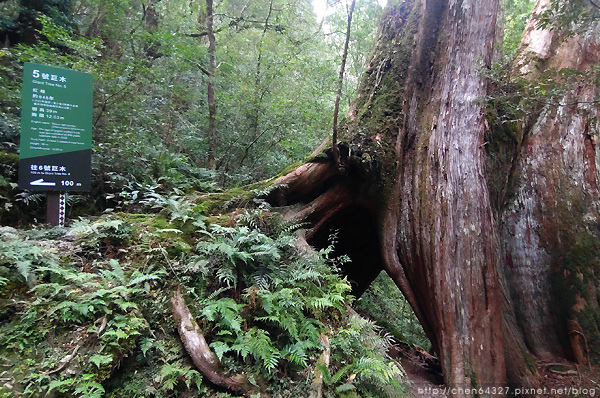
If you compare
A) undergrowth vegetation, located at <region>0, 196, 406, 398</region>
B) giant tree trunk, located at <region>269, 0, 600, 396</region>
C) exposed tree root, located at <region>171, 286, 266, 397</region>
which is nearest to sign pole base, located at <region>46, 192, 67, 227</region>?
undergrowth vegetation, located at <region>0, 196, 406, 398</region>

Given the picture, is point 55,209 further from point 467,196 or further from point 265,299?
point 467,196

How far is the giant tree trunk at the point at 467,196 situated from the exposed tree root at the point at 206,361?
2.89 m

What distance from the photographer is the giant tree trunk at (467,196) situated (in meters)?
4.41

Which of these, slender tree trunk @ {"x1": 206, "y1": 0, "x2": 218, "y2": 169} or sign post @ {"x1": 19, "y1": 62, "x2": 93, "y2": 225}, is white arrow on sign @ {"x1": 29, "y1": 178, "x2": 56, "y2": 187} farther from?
slender tree trunk @ {"x1": 206, "y1": 0, "x2": 218, "y2": 169}

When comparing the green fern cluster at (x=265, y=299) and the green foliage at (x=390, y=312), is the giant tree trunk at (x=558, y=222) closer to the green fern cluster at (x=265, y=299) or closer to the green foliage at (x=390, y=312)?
the green fern cluster at (x=265, y=299)

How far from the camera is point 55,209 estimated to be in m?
4.60

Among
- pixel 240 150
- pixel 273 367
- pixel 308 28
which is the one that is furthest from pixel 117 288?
pixel 308 28

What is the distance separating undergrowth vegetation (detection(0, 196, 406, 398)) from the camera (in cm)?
277

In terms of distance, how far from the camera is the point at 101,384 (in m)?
2.71

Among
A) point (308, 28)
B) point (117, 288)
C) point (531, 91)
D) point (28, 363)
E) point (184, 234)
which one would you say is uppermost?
point (308, 28)

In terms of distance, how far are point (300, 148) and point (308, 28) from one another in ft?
31.6

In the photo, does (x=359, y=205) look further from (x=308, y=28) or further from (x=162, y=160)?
(x=308, y=28)

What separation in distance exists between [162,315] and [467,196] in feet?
14.2

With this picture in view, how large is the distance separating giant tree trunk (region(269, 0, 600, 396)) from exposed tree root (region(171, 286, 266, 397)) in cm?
289
